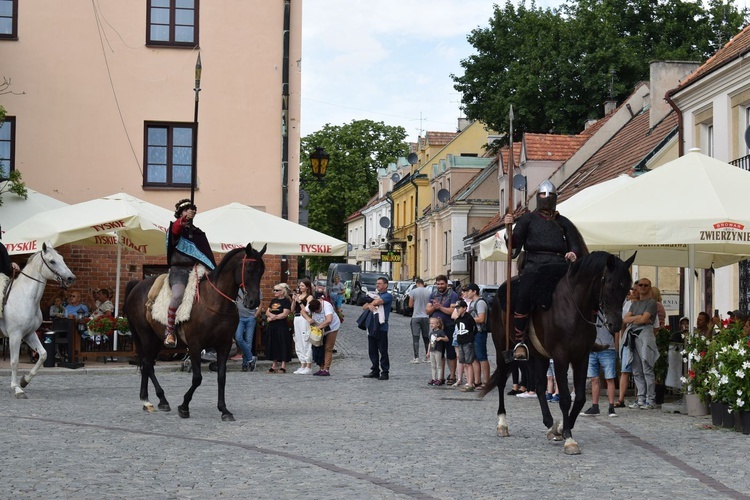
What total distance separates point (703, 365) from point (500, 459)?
4.79 m

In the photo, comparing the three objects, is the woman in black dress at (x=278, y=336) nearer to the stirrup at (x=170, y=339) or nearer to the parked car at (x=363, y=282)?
the stirrup at (x=170, y=339)

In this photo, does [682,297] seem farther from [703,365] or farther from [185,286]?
[185,286]

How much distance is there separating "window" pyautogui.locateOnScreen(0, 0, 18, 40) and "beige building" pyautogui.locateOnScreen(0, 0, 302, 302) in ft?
0.11

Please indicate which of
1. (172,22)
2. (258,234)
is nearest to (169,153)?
(172,22)

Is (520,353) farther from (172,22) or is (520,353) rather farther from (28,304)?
(172,22)

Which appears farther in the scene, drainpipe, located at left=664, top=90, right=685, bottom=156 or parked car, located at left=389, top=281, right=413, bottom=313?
parked car, located at left=389, top=281, right=413, bottom=313

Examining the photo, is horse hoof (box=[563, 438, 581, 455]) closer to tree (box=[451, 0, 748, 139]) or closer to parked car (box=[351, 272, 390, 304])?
tree (box=[451, 0, 748, 139])

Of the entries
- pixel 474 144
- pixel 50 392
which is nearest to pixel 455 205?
pixel 474 144

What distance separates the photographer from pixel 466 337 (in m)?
19.2

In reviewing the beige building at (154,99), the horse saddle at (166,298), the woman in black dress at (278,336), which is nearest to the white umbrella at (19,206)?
the beige building at (154,99)

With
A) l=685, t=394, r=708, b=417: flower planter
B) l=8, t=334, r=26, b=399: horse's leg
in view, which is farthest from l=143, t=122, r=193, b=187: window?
l=685, t=394, r=708, b=417: flower planter

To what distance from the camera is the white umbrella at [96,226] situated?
2103 cm

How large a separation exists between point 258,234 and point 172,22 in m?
8.46

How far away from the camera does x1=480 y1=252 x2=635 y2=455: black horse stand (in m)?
11.2
